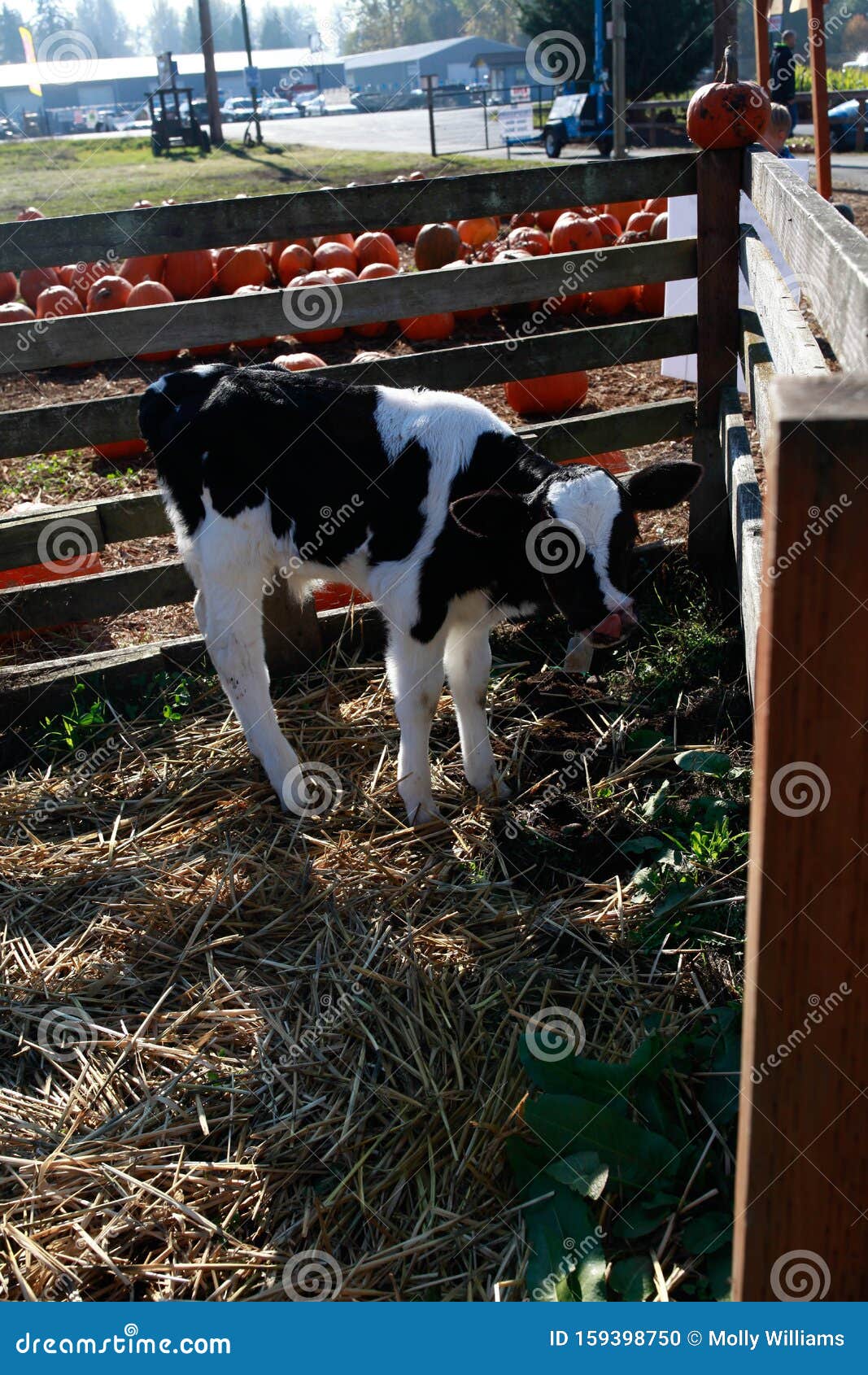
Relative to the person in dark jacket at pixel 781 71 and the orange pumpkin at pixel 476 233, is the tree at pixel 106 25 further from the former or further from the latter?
the orange pumpkin at pixel 476 233

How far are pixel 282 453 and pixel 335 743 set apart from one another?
1.27 meters

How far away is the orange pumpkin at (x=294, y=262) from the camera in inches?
443

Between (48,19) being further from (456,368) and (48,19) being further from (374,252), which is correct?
(456,368)

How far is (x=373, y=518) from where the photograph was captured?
408 centimetres

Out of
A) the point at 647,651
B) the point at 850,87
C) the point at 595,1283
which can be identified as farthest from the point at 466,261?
the point at 850,87

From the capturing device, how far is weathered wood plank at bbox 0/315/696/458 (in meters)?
4.84

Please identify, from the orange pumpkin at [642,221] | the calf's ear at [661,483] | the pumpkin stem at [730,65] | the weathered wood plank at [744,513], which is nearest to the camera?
the weathered wood plank at [744,513]

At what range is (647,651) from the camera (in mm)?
5016

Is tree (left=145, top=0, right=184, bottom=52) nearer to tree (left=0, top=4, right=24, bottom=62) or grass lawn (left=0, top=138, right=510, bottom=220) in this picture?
tree (left=0, top=4, right=24, bottom=62)

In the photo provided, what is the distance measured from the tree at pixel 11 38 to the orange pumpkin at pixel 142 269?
114m

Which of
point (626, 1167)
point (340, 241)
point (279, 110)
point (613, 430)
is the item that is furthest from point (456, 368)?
point (279, 110)

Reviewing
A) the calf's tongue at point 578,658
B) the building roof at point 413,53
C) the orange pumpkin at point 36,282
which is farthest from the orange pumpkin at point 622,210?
the building roof at point 413,53

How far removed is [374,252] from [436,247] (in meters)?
0.78

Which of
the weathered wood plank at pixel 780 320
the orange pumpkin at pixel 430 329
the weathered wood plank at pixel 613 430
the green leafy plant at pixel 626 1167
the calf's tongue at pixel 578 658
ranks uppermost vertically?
the weathered wood plank at pixel 780 320
